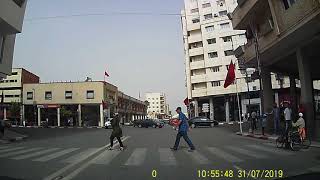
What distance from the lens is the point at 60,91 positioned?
8469 centimetres

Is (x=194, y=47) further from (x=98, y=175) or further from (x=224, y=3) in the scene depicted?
(x=98, y=175)

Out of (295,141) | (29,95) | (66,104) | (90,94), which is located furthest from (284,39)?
(29,95)

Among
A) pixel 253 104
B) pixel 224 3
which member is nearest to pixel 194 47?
pixel 224 3

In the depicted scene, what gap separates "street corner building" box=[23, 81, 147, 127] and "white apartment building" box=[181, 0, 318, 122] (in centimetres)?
1896

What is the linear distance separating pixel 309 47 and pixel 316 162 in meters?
13.2

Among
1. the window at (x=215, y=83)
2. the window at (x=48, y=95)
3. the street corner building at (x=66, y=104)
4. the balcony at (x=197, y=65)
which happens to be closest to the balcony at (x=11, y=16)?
the street corner building at (x=66, y=104)

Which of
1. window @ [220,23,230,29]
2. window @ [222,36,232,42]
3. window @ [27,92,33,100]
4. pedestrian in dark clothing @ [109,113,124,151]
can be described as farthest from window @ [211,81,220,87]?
pedestrian in dark clothing @ [109,113,124,151]

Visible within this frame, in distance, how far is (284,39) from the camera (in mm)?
23172

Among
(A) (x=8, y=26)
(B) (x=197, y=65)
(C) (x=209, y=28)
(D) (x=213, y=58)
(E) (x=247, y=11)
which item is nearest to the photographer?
(E) (x=247, y=11)

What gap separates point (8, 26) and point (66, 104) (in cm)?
5270

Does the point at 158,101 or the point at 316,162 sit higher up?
the point at 158,101

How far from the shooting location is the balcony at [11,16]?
99.9 feet

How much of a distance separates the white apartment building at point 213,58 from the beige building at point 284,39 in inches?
1666

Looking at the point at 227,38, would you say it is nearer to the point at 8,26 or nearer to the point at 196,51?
the point at 196,51
